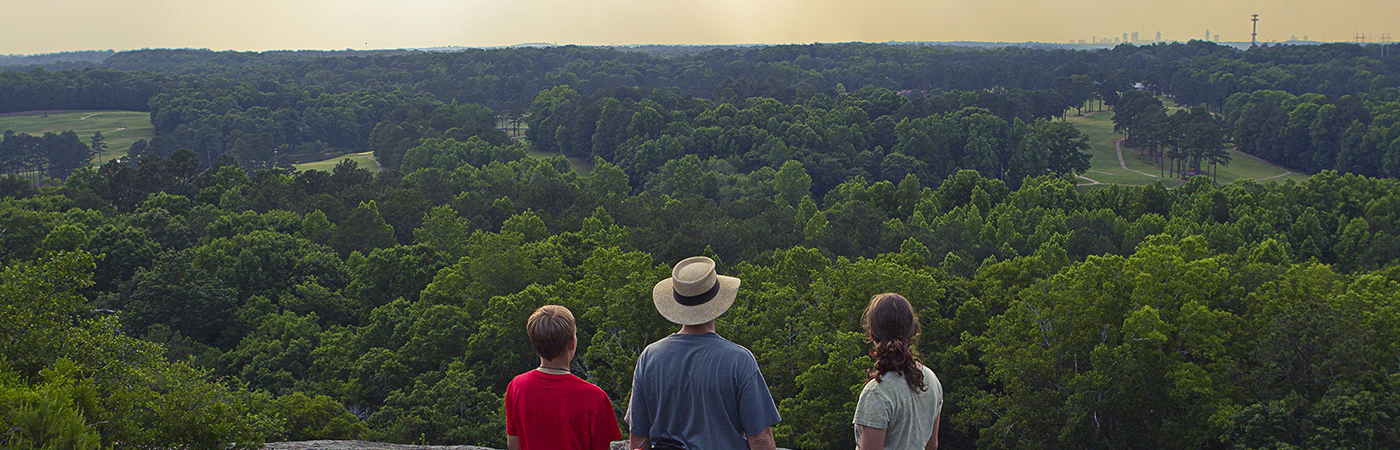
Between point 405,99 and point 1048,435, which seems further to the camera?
point 405,99

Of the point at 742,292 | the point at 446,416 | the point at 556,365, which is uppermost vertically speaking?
the point at 556,365

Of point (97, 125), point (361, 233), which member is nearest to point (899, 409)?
point (361, 233)

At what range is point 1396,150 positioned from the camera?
92.8m

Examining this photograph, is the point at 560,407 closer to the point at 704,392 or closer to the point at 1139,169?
the point at 704,392

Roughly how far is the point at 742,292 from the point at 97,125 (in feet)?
418

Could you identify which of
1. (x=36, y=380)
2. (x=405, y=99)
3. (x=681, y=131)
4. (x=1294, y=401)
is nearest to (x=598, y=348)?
(x=36, y=380)

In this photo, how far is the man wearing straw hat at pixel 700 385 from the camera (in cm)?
591

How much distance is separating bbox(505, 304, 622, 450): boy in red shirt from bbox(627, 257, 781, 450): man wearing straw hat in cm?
26

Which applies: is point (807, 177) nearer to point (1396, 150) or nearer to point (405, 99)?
point (1396, 150)

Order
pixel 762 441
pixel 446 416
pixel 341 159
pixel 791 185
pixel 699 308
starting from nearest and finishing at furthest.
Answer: pixel 762 441 < pixel 699 308 < pixel 446 416 < pixel 791 185 < pixel 341 159

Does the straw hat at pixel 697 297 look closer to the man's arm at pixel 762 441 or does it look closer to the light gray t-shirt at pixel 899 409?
the man's arm at pixel 762 441

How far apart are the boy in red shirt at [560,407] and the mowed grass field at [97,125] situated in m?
124

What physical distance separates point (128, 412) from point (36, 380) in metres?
2.51

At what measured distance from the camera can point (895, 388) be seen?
19.7ft
